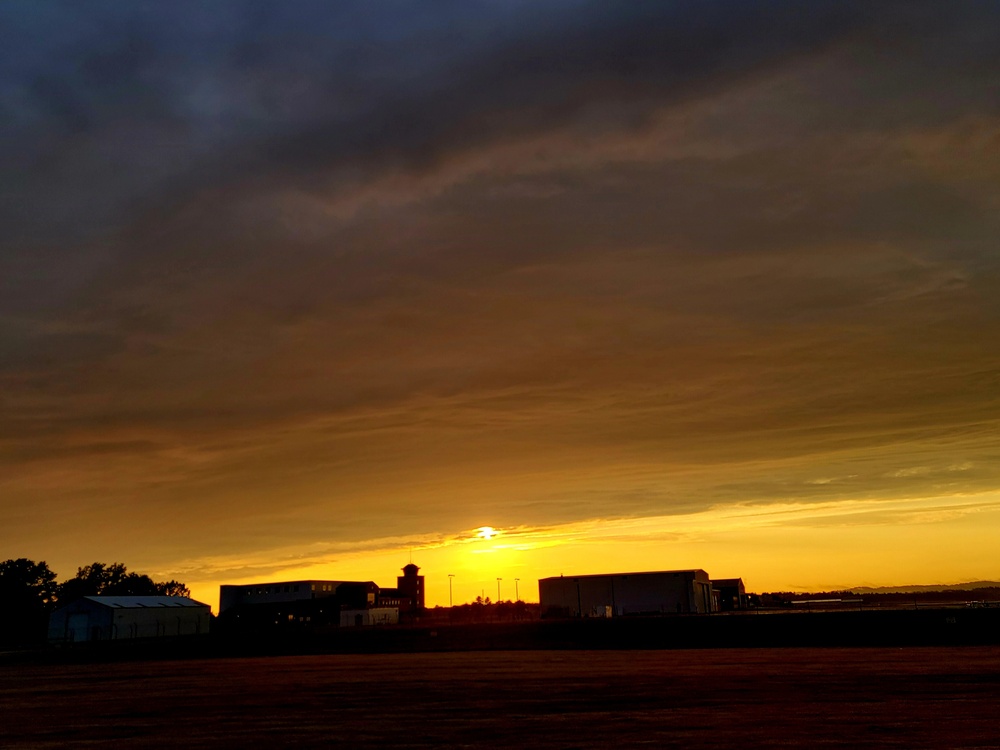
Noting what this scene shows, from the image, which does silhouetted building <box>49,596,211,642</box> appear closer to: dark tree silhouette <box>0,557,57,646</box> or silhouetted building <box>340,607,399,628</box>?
dark tree silhouette <box>0,557,57,646</box>

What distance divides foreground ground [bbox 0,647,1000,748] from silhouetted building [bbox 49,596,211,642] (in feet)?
274

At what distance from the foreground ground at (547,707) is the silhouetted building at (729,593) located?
402ft

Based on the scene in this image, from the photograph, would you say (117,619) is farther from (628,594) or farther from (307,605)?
(628,594)

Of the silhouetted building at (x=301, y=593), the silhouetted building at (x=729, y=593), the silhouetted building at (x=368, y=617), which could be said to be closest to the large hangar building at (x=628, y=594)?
the silhouetted building at (x=729, y=593)

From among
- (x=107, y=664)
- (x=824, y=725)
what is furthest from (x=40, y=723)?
(x=107, y=664)

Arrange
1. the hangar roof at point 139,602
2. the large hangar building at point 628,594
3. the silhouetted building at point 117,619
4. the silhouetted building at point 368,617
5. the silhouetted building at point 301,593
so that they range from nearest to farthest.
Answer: the silhouetted building at point 117,619, the hangar roof at point 139,602, the large hangar building at point 628,594, the silhouetted building at point 368,617, the silhouetted building at point 301,593

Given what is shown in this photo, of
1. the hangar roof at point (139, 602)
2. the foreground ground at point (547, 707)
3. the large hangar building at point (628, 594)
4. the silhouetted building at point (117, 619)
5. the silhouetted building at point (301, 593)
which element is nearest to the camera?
the foreground ground at point (547, 707)

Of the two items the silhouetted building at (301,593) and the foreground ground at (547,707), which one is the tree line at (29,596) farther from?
the foreground ground at (547,707)

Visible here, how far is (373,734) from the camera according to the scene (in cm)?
2461

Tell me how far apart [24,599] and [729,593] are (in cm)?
14480

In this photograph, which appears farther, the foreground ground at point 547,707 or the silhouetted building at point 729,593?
the silhouetted building at point 729,593

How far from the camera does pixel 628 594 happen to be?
14612 cm

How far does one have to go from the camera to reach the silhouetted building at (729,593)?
172 metres

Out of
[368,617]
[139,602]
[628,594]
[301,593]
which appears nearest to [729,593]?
[628,594]
